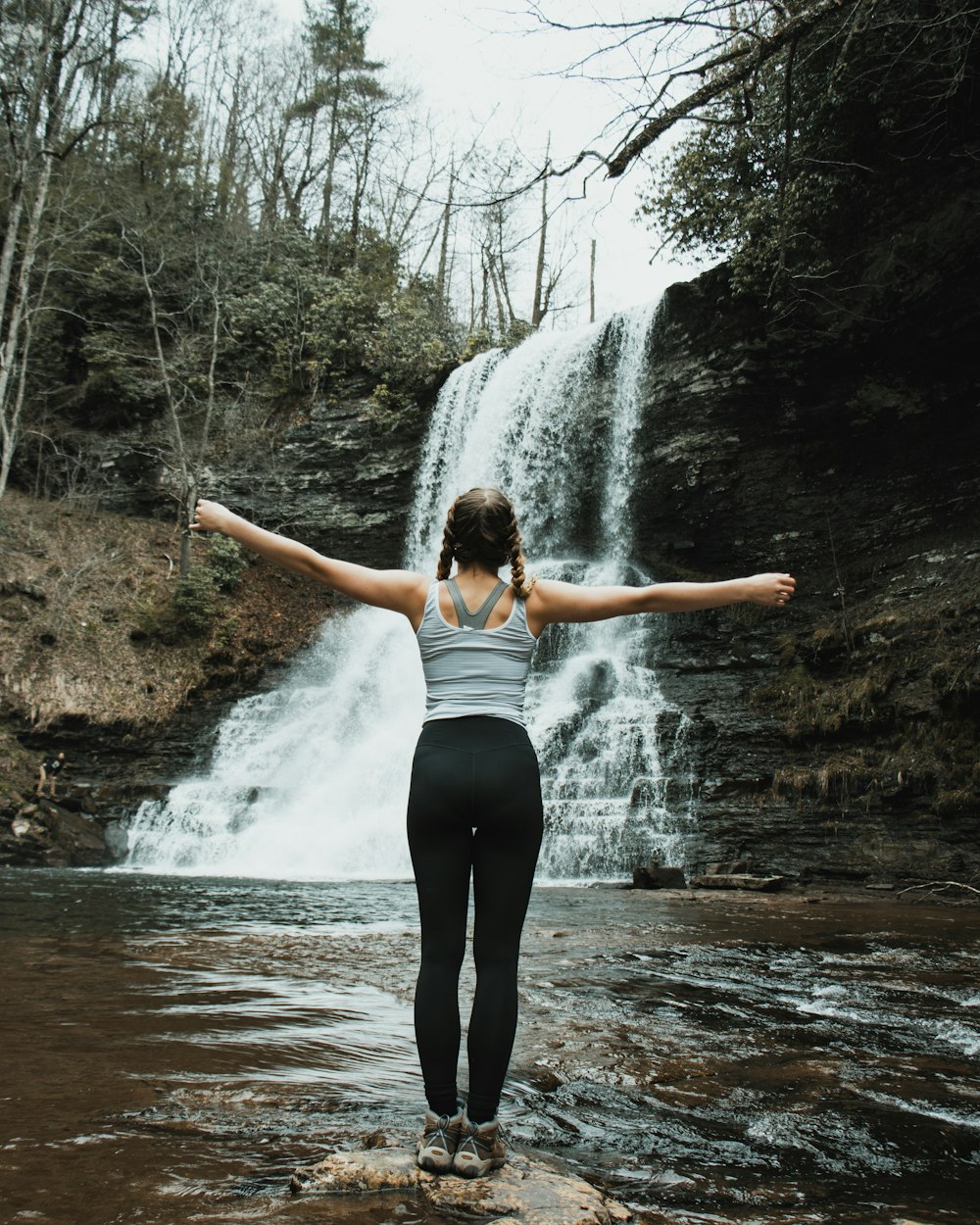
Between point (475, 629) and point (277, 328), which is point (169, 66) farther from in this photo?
point (475, 629)

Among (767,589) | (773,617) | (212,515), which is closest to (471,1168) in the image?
(767,589)

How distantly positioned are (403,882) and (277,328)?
675 inches

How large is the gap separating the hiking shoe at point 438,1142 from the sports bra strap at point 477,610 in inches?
46.0

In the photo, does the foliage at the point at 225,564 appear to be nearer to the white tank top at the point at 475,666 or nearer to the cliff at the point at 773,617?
the cliff at the point at 773,617

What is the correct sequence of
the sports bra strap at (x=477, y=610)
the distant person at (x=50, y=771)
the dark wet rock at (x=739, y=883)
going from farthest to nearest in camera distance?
the distant person at (x=50, y=771) < the dark wet rock at (x=739, y=883) < the sports bra strap at (x=477, y=610)

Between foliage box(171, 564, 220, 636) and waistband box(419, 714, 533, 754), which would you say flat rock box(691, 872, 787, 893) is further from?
foliage box(171, 564, 220, 636)

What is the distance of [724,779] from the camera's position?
11.8m

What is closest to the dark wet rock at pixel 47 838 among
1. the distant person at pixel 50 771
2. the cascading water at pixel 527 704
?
the distant person at pixel 50 771

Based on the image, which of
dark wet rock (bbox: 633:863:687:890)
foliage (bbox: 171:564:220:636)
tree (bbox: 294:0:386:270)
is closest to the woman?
dark wet rock (bbox: 633:863:687:890)

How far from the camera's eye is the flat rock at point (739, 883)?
30.5ft

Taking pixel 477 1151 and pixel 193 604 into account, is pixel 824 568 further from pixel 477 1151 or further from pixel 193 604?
pixel 477 1151

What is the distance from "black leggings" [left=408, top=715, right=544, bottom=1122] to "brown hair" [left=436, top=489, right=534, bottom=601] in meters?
0.50

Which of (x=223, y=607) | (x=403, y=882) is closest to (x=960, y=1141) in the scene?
(x=403, y=882)

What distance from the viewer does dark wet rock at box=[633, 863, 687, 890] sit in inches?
367
